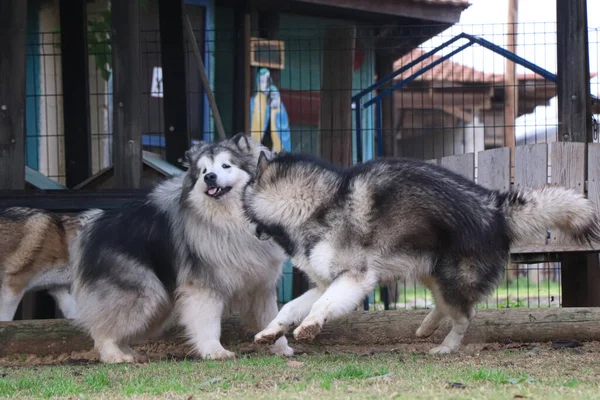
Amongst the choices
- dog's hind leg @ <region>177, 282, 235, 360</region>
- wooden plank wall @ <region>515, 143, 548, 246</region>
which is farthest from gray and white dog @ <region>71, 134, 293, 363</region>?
wooden plank wall @ <region>515, 143, 548, 246</region>

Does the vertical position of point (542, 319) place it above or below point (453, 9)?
below

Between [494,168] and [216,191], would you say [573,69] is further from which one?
[216,191]

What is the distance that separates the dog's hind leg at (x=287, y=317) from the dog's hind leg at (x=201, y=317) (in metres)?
0.82

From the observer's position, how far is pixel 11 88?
25.8 ft

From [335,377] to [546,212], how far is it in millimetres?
1877

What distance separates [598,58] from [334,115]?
10.2ft

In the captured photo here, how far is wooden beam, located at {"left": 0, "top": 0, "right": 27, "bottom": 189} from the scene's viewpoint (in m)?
7.86

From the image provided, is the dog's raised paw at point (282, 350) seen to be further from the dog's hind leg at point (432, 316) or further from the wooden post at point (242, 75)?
the wooden post at point (242, 75)

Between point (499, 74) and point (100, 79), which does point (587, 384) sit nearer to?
point (100, 79)

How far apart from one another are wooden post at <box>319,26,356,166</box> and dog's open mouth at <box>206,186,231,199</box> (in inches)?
167

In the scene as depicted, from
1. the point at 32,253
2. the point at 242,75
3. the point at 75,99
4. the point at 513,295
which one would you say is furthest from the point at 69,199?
the point at 513,295

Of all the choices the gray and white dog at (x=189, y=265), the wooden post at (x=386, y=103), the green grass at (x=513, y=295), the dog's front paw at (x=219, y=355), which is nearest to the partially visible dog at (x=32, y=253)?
the gray and white dog at (x=189, y=265)

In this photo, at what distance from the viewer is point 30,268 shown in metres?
8.84

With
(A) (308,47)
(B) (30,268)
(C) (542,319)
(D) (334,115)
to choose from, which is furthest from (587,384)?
(A) (308,47)
